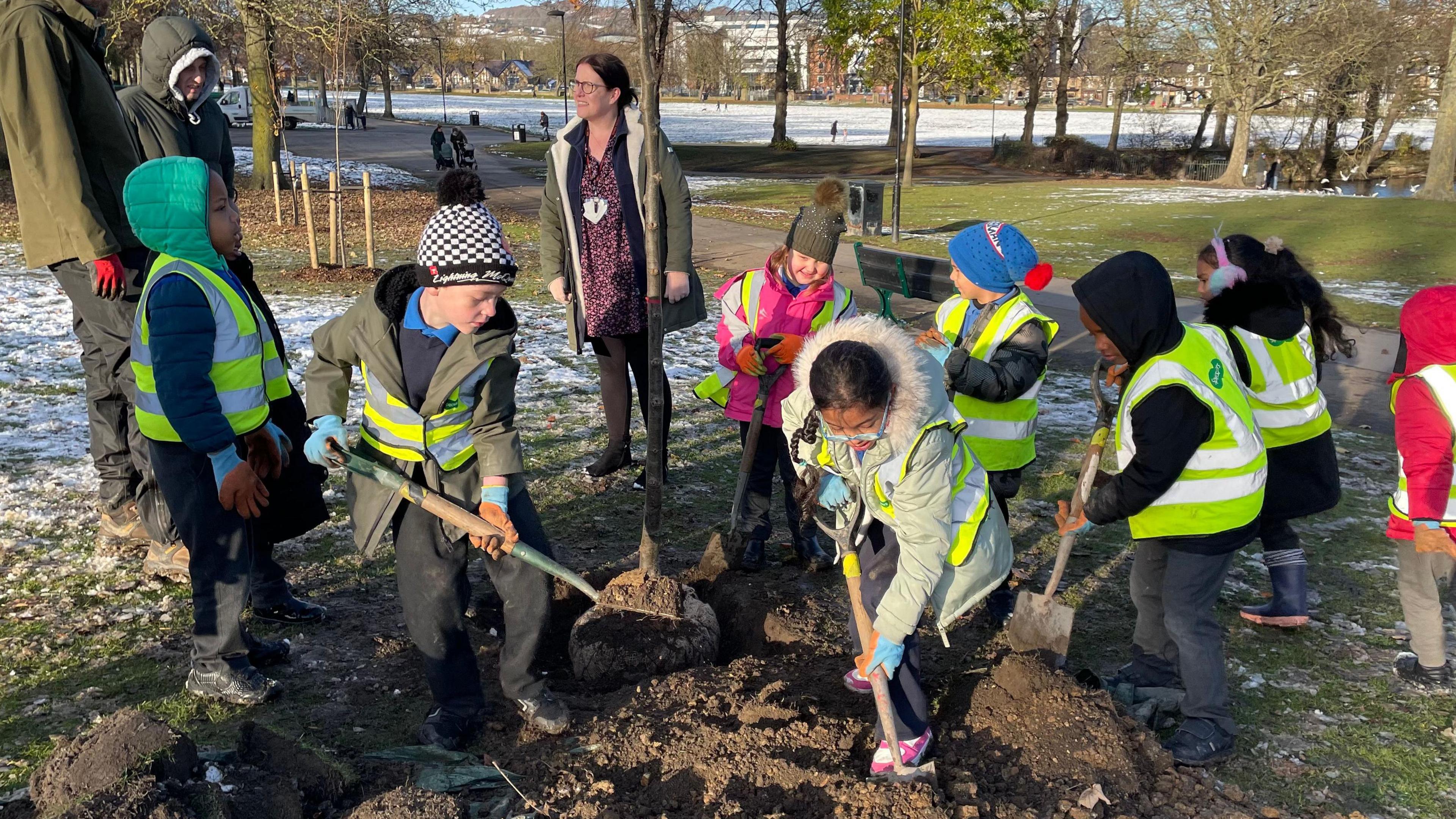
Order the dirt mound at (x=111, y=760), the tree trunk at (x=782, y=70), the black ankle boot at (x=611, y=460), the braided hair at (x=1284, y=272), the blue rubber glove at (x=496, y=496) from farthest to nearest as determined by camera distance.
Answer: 1. the tree trunk at (x=782, y=70)
2. the black ankle boot at (x=611, y=460)
3. the braided hair at (x=1284, y=272)
4. the blue rubber glove at (x=496, y=496)
5. the dirt mound at (x=111, y=760)

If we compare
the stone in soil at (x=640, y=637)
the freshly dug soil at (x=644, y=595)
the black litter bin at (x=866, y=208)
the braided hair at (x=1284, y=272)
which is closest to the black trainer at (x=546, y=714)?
the stone in soil at (x=640, y=637)

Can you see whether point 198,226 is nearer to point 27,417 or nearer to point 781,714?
point 781,714

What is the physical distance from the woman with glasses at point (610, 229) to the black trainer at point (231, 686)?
2.47m

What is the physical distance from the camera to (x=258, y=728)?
2875 mm

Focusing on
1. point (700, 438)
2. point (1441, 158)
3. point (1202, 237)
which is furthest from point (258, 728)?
point (1441, 158)

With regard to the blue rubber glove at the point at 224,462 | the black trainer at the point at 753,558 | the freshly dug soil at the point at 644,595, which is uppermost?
the blue rubber glove at the point at 224,462

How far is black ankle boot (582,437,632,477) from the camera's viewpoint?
5.57m

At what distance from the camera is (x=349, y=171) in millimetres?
24656

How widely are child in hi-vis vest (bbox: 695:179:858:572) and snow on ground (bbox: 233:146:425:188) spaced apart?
18929 millimetres

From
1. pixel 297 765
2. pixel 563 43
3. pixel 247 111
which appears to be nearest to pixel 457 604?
pixel 297 765

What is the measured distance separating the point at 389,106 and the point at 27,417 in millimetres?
65752

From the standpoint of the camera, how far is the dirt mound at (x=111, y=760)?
231 centimetres

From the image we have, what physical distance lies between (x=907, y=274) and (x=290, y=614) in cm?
477

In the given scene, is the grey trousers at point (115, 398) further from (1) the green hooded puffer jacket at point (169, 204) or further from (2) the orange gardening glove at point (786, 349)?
(2) the orange gardening glove at point (786, 349)
